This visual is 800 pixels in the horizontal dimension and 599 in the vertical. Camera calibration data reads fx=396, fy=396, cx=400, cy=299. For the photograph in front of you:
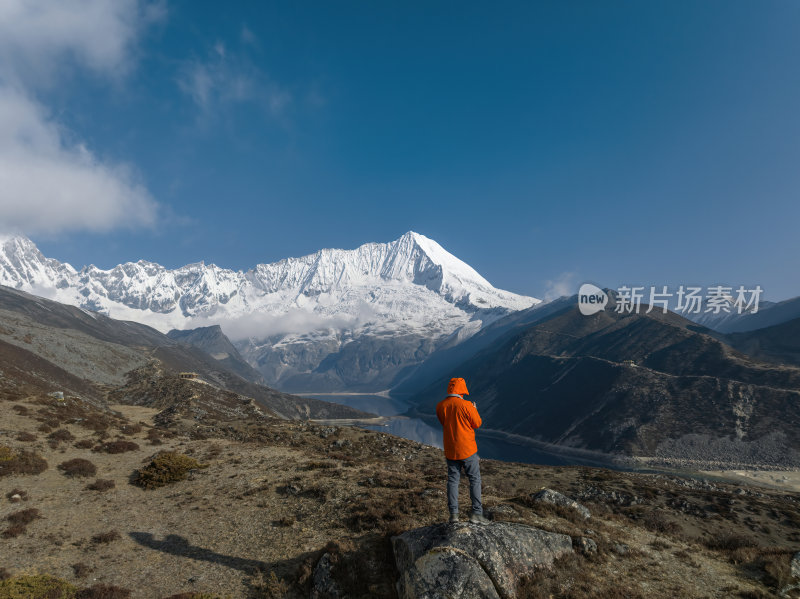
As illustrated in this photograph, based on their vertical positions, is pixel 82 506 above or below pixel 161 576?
below

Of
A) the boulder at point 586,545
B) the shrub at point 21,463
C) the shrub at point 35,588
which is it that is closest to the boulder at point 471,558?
the boulder at point 586,545

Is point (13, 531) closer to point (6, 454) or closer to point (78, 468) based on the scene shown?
point (78, 468)

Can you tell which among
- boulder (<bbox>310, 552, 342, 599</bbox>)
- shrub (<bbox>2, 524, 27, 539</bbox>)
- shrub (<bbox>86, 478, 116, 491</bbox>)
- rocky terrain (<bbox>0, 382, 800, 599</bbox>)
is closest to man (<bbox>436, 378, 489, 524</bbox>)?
rocky terrain (<bbox>0, 382, 800, 599</bbox>)

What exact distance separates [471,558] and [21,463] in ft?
97.3

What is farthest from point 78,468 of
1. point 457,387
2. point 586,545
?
point 586,545

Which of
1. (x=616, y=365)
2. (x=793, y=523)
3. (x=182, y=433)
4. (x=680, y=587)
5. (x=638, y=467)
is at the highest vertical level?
(x=616, y=365)

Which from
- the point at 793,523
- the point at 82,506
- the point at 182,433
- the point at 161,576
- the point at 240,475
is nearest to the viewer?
the point at 161,576

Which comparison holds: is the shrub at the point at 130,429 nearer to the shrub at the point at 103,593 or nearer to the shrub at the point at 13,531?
the shrub at the point at 13,531

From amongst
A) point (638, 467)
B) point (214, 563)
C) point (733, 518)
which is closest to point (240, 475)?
point (214, 563)

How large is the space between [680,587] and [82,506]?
2698 cm

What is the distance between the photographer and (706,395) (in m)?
146

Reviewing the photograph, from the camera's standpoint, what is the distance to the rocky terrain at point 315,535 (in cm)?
1202

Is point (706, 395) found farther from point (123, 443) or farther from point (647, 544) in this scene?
point (123, 443)

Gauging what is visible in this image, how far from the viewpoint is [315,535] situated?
16.5m
